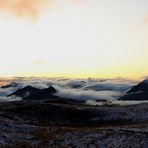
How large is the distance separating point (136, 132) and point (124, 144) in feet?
20.2

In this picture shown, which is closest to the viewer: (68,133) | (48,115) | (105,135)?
(105,135)

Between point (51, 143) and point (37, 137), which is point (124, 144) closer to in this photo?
point (51, 143)

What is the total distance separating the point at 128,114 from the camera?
342 ft

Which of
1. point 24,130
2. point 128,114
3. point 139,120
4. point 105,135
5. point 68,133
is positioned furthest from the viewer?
point 128,114

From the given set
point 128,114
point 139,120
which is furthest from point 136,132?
point 128,114

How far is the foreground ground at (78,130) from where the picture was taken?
178 ft

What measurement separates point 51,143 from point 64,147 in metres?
3.28

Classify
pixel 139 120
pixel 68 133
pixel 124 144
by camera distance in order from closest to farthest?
pixel 124 144
pixel 68 133
pixel 139 120

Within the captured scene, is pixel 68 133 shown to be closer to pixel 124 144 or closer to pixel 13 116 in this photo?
pixel 124 144

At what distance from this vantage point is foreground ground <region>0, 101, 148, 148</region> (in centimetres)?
5438

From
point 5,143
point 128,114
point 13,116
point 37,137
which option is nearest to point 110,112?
point 128,114

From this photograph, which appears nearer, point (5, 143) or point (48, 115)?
point (5, 143)

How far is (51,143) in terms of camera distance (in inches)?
2206

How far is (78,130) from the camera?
66.4 metres
